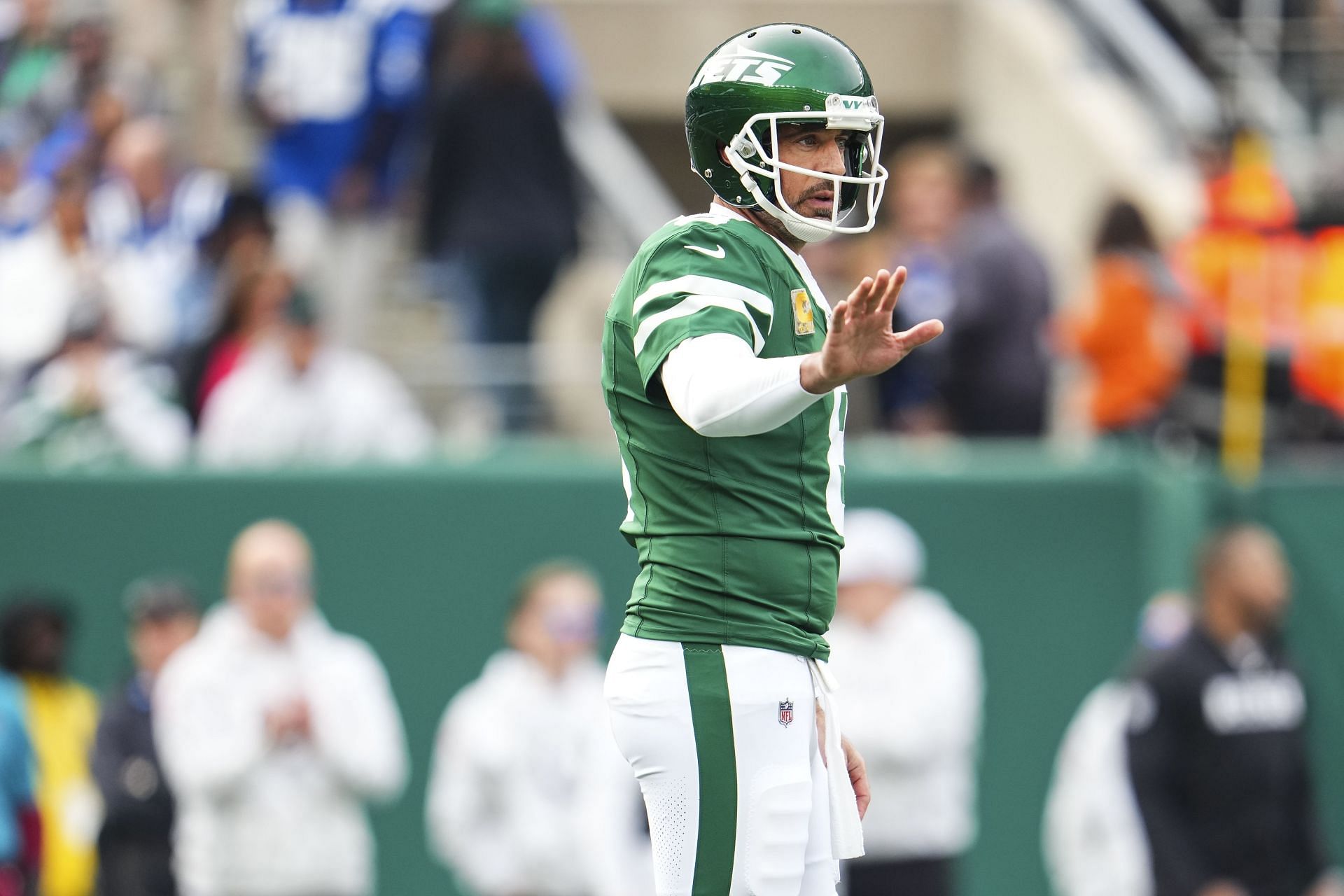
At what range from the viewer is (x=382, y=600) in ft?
33.3

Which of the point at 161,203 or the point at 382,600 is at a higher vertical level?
the point at 161,203

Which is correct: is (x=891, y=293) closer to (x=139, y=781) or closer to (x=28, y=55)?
(x=139, y=781)

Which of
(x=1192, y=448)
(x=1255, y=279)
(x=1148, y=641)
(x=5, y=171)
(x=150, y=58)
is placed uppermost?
(x=150, y=58)

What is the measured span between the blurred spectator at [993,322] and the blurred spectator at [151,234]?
10.6 ft

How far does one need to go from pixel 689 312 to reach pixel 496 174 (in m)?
6.69

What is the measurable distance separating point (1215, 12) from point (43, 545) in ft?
25.1

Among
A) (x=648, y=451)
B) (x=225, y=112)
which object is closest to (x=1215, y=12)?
(x=225, y=112)

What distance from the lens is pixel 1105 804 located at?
8.81 metres

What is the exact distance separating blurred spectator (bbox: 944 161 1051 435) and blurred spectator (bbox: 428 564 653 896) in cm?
237

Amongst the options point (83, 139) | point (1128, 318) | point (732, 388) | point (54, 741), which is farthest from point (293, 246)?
point (732, 388)

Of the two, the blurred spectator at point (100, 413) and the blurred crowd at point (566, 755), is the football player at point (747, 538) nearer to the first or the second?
the blurred crowd at point (566, 755)

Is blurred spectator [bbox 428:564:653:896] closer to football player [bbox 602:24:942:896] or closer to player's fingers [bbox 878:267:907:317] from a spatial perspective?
football player [bbox 602:24:942:896]

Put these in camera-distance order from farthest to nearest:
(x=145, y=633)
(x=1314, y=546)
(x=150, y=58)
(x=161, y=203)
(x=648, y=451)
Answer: (x=150, y=58)
(x=161, y=203)
(x=1314, y=546)
(x=145, y=633)
(x=648, y=451)

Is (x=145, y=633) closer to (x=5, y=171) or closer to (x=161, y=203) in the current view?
(x=161, y=203)
